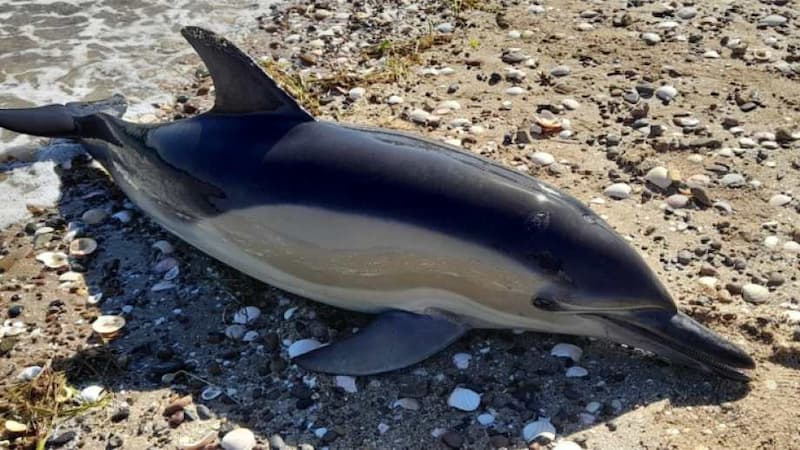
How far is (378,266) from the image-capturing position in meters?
5.22

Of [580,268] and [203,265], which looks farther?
[203,265]

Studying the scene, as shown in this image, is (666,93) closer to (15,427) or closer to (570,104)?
(570,104)

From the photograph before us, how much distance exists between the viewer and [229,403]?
16.6ft

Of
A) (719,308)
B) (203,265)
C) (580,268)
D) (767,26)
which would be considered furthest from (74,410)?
(767,26)

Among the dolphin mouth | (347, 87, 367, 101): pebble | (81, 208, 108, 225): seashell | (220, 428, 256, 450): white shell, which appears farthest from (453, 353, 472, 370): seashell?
(347, 87, 367, 101): pebble

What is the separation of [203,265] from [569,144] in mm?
3155

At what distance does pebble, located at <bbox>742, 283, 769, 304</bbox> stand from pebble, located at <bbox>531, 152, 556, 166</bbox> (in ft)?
6.40

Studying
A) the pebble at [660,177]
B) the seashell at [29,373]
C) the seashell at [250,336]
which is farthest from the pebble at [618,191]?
the seashell at [29,373]

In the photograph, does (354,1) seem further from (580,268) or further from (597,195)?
(580,268)

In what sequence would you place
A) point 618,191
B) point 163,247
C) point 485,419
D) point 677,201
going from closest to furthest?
point 485,419 < point 163,247 < point 677,201 < point 618,191

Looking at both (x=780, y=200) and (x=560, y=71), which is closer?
(x=780, y=200)

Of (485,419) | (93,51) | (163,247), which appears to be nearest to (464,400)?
(485,419)

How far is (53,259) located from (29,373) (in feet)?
4.10

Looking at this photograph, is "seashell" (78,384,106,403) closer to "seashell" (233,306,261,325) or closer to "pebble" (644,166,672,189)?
"seashell" (233,306,261,325)
